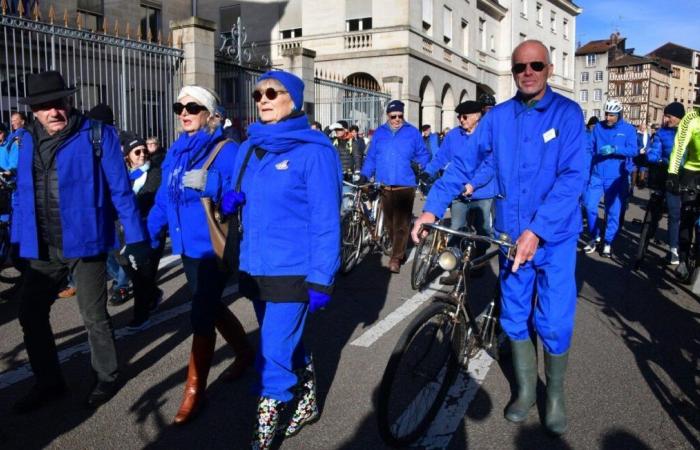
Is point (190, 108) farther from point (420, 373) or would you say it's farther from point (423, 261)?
point (423, 261)

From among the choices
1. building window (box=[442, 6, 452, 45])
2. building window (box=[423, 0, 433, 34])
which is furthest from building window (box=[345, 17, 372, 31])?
building window (box=[442, 6, 452, 45])

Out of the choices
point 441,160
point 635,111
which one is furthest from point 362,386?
point 635,111

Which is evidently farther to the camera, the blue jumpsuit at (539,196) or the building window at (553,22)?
the building window at (553,22)

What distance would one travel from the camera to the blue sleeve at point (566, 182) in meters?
3.16

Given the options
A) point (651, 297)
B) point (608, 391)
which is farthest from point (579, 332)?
point (651, 297)

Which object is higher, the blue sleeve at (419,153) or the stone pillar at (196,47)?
the stone pillar at (196,47)

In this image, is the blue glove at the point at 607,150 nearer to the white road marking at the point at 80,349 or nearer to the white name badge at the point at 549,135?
the white road marking at the point at 80,349

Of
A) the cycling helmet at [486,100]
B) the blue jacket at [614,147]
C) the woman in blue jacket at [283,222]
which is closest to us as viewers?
the woman in blue jacket at [283,222]

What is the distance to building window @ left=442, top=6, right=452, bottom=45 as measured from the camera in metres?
31.0

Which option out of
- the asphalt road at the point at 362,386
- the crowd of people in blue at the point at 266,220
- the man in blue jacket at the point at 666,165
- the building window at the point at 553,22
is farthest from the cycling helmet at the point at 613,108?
the building window at the point at 553,22

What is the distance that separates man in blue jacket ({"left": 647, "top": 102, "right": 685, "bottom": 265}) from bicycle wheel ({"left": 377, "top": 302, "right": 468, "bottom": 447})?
5.39 metres

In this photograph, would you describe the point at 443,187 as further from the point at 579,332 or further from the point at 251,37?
the point at 251,37

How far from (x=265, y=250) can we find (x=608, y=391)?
2.57 metres

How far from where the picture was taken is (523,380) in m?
3.60
